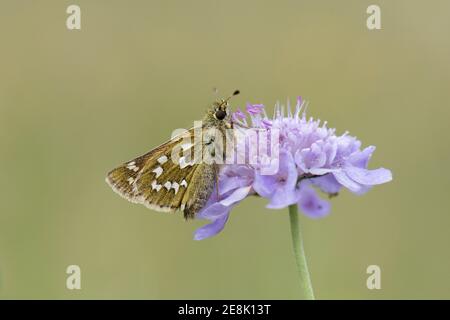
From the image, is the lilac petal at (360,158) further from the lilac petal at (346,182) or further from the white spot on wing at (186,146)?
the white spot on wing at (186,146)

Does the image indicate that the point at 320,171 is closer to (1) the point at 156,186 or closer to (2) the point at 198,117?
(1) the point at 156,186

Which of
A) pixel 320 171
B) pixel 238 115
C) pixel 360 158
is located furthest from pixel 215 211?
pixel 360 158

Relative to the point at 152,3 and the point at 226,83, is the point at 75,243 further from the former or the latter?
the point at 152,3

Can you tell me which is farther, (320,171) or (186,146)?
(186,146)

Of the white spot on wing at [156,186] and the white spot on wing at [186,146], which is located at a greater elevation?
the white spot on wing at [186,146]

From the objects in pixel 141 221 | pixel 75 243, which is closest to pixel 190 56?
pixel 141 221

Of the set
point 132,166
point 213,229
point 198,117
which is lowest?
point 213,229

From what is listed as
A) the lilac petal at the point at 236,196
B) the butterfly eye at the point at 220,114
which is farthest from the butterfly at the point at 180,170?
the lilac petal at the point at 236,196
